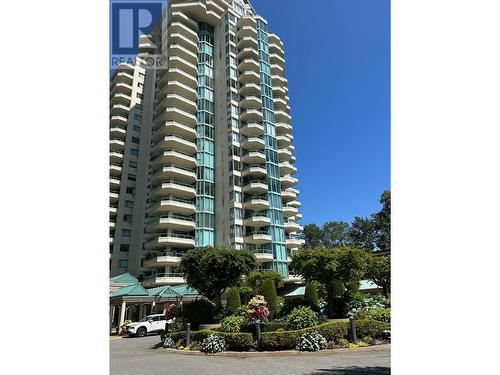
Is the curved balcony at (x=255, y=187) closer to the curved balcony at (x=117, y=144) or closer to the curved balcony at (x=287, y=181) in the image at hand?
the curved balcony at (x=287, y=181)

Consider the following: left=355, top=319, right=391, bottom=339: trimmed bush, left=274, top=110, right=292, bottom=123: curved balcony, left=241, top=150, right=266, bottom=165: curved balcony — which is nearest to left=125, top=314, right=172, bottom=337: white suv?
left=355, top=319, right=391, bottom=339: trimmed bush

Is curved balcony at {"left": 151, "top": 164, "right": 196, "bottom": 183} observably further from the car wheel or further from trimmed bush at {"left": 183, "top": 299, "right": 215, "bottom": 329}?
trimmed bush at {"left": 183, "top": 299, "right": 215, "bottom": 329}

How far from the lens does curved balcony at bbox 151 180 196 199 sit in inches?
1960

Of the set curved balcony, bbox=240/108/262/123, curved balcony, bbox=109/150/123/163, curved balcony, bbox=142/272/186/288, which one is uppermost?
curved balcony, bbox=240/108/262/123

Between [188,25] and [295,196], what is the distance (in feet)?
111

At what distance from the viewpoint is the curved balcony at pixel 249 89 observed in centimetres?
5812

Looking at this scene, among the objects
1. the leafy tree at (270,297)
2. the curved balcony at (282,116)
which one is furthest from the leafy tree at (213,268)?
the curved balcony at (282,116)

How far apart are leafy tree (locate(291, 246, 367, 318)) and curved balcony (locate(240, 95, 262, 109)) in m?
40.1

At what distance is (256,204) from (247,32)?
99.2 ft

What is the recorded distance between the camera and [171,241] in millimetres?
47500

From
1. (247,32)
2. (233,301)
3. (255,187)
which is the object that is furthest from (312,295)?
(247,32)

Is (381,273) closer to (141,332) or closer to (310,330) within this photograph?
(141,332)

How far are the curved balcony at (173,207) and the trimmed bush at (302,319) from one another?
34473 mm
